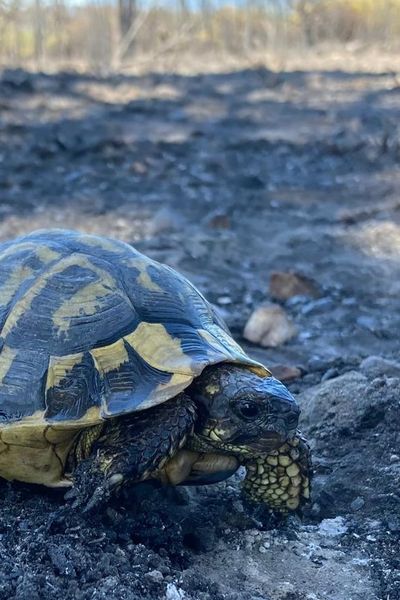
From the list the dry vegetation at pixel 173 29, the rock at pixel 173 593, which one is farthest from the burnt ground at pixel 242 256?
the dry vegetation at pixel 173 29

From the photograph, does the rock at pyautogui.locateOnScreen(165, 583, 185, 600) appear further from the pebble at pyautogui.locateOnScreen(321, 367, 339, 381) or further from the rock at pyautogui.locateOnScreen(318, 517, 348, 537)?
the pebble at pyautogui.locateOnScreen(321, 367, 339, 381)

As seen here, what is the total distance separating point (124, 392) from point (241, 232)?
3.89 metres

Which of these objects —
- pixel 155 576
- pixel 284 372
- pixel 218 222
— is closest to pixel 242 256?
pixel 218 222

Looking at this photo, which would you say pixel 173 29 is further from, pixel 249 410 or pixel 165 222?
pixel 249 410

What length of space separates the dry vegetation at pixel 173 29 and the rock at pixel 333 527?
1254cm

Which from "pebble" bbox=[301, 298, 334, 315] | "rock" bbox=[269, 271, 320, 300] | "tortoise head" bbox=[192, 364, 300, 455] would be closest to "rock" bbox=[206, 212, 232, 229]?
"rock" bbox=[269, 271, 320, 300]

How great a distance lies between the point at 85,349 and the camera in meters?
2.22

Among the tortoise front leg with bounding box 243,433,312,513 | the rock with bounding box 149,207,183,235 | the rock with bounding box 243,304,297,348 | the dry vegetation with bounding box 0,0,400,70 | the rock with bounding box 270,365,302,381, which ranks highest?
the tortoise front leg with bounding box 243,433,312,513

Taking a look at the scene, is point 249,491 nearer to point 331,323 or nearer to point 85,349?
point 85,349

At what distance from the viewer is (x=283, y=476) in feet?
7.80

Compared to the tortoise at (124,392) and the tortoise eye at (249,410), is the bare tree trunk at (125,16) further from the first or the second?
the tortoise eye at (249,410)

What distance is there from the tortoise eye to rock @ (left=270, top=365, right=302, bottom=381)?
125 centimetres

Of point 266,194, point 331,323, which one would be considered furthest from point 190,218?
point 331,323

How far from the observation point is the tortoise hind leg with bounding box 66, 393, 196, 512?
6.75 feet
